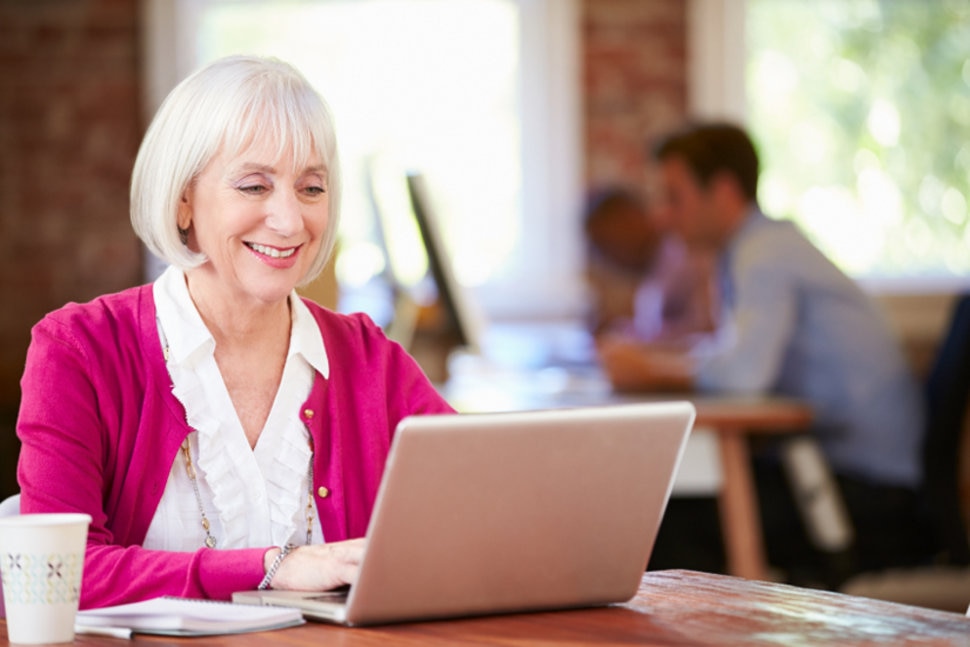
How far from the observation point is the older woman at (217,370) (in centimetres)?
158

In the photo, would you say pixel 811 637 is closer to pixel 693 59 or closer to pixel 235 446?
pixel 235 446

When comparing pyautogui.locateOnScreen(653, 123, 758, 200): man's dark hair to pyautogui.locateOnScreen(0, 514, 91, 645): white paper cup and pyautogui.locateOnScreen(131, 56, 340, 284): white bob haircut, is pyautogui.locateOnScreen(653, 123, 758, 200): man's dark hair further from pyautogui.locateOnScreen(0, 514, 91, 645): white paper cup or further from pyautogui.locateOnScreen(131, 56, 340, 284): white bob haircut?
pyautogui.locateOnScreen(0, 514, 91, 645): white paper cup

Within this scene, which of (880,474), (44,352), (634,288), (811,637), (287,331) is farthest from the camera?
(634,288)

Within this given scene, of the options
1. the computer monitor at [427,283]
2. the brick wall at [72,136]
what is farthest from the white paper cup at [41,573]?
the brick wall at [72,136]

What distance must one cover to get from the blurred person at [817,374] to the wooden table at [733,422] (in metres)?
0.09

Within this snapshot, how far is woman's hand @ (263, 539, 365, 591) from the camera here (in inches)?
53.7

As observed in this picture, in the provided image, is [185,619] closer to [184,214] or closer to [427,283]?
[184,214]

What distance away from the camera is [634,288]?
6.06 m

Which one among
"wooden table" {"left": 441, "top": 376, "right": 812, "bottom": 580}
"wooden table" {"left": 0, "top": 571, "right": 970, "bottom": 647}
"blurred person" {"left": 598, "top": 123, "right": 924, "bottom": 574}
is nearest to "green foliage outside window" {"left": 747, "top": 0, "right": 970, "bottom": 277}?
"blurred person" {"left": 598, "top": 123, "right": 924, "bottom": 574}

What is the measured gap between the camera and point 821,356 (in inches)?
155

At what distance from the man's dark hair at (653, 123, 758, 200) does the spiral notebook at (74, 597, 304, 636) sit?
3166mm

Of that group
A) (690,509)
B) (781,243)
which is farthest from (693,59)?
(690,509)

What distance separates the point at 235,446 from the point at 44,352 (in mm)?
226

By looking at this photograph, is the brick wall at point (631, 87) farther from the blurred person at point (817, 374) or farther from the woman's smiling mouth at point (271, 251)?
the woman's smiling mouth at point (271, 251)
